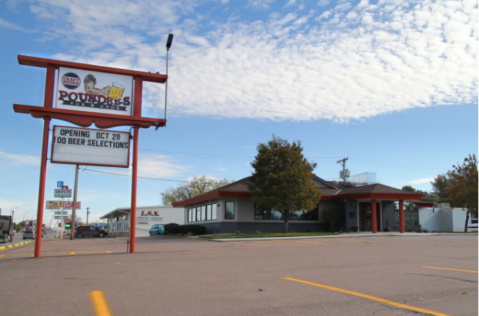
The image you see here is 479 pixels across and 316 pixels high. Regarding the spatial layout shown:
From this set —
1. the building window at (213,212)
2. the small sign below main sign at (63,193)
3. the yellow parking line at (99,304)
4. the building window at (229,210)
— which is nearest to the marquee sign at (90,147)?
the yellow parking line at (99,304)

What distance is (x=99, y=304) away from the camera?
5.19 meters

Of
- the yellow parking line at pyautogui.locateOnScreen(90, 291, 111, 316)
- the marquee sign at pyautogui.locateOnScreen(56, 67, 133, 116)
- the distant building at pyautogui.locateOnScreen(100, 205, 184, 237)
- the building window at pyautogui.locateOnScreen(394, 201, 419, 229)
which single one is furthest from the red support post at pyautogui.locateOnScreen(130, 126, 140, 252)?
the distant building at pyautogui.locateOnScreen(100, 205, 184, 237)

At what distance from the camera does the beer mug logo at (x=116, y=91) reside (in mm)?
14016

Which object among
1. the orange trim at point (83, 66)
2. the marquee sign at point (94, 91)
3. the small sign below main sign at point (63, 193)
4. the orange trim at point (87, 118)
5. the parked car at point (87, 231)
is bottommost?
the parked car at point (87, 231)

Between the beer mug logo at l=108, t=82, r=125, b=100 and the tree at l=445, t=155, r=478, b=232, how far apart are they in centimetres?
3288

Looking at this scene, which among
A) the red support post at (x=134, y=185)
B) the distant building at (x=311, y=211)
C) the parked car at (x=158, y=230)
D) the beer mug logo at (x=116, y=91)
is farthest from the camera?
the parked car at (x=158, y=230)

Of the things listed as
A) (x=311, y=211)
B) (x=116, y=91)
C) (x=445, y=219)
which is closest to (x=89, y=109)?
(x=116, y=91)

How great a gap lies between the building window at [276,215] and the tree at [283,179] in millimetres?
2367

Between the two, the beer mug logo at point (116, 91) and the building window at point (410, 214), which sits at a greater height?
the beer mug logo at point (116, 91)

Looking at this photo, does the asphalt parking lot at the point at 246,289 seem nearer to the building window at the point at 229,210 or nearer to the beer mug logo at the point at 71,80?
the beer mug logo at the point at 71,80

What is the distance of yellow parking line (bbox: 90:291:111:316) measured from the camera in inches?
187

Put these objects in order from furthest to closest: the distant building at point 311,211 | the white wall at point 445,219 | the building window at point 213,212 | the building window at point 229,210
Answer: the white wall at point 445,219, the building window at point 213,212, the building window at point 229,210, the distant building at point 311,211

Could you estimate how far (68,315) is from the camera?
4.63 m

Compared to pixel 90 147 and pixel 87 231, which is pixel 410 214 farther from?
pixel 87 231
